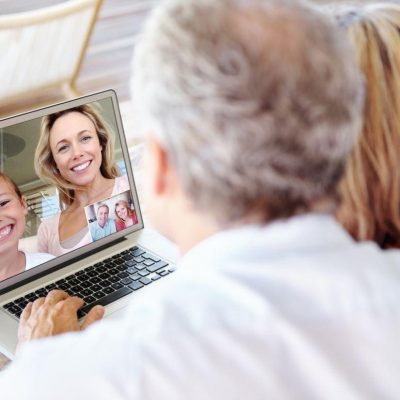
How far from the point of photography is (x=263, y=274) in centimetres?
82

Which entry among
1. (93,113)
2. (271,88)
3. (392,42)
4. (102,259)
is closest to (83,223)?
(102,259)

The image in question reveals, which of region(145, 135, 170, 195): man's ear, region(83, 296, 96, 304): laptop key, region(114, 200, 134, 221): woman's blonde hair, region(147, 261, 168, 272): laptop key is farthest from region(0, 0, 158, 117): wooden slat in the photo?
region(145, 135, 170, 195): man's ear

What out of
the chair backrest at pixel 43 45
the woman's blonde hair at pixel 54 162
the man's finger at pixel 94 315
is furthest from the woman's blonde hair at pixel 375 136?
the chair backrest at pixel 43 45

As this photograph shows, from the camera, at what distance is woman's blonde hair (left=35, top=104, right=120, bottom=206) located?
1494 millimetres

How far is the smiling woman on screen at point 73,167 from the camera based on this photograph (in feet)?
4.93

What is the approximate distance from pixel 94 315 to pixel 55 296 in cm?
8

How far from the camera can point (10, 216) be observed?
4.77 feet

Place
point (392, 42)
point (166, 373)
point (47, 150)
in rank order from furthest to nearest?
point (47, 150), point (392, 42), point (166, 373)

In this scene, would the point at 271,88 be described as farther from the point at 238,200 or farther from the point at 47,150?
the point at 47,150

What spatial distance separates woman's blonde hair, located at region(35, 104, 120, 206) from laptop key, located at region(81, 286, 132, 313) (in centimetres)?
21

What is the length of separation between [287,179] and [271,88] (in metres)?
0.11

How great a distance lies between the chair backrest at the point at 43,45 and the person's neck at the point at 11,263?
3.88ft

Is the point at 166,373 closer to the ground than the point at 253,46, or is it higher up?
closer to the ground

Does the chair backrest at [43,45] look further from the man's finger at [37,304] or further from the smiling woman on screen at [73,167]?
the man's finger at [37,304]
